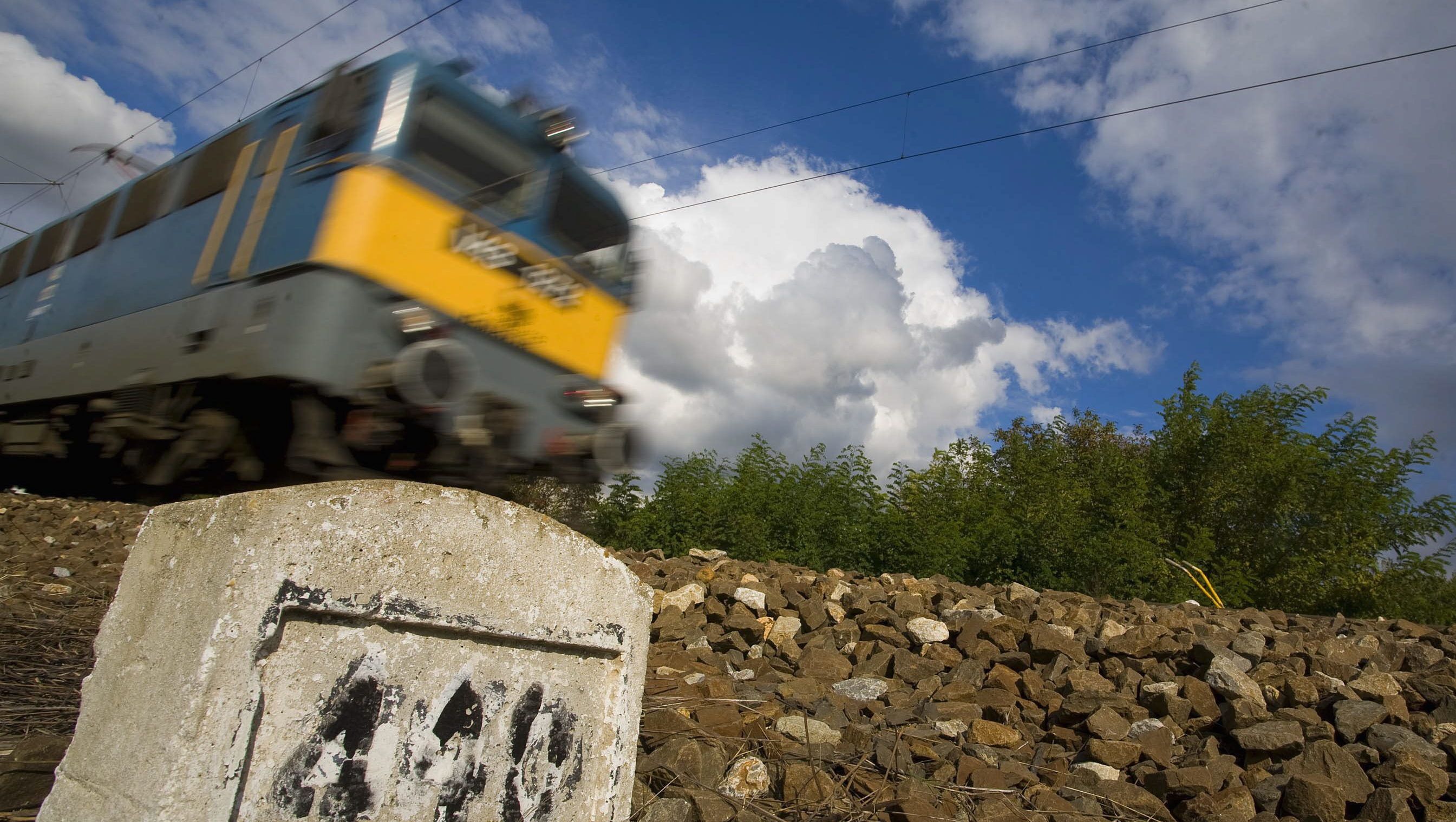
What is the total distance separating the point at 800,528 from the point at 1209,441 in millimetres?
9735

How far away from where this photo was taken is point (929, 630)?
5.30m

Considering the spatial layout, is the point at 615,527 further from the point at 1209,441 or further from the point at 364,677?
the point at 1209,441

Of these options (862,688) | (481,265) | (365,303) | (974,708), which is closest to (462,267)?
(481,265)

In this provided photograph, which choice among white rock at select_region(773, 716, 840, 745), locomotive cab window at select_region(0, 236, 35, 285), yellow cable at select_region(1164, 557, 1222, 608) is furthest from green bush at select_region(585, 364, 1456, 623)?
locomotive cab window at select_region(0, 236, 35, 285)

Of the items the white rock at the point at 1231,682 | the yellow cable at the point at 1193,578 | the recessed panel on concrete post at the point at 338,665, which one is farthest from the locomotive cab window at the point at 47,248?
the yellow cable at the point at 1193,578

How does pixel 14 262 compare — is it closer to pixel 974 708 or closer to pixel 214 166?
pixel 214 166

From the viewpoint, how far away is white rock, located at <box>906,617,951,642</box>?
17.3ft

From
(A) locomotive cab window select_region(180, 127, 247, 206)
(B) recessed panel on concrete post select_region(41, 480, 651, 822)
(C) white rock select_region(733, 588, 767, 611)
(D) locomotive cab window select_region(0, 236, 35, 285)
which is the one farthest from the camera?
(D) locomotive cab window select_region(0, 236, 35, 285)

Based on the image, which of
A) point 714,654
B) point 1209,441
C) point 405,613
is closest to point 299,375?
point 714,654

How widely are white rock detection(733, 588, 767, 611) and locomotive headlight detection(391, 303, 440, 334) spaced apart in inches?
110

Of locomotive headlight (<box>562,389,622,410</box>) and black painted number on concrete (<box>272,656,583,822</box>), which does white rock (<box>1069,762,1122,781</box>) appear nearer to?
black painted number on concrete (<box>272,656,583,822</box>)

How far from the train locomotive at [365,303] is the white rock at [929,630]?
94.0 inches

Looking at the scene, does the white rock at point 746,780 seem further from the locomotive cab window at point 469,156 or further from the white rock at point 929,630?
the locomotive cab window at point 469,156

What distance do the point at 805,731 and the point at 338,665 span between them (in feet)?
7.40
